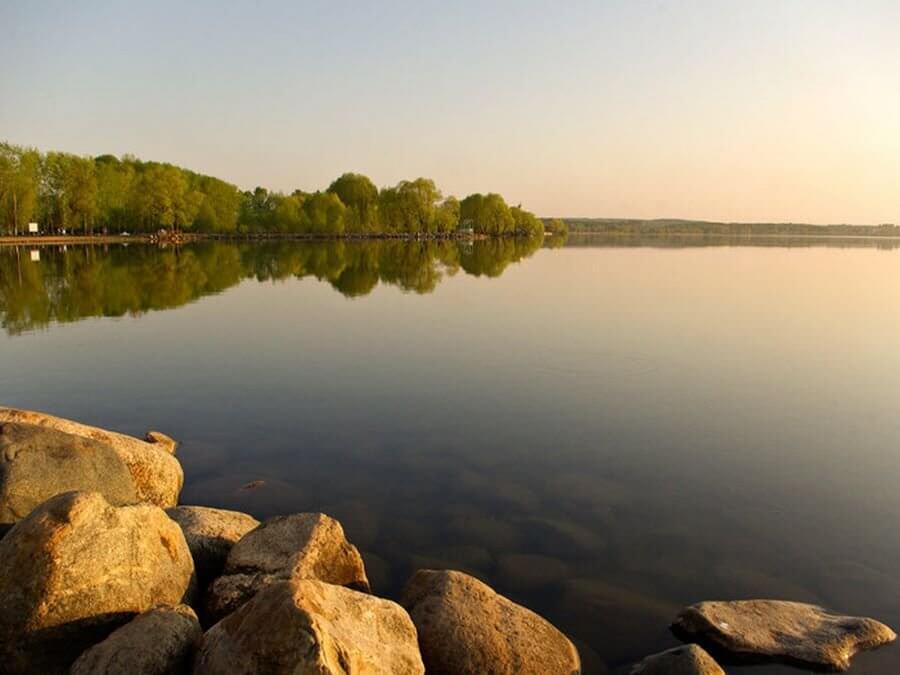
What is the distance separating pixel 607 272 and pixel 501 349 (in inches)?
1551

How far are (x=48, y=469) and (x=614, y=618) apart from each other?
7447 millimetres

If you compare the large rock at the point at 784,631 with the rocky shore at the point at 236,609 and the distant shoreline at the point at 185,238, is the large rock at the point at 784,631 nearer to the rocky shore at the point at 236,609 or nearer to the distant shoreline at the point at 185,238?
the rocky shore at the point at 236,609

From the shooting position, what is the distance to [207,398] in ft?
56.6

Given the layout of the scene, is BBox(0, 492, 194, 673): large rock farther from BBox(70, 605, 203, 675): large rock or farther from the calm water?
the calm water

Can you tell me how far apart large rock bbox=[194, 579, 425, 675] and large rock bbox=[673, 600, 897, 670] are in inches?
153

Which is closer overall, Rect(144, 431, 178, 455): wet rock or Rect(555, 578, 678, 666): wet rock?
Rect(555, 578, 678, 666): wet rock

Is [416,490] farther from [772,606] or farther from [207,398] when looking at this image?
[207,398]

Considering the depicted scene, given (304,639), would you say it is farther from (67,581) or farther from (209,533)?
(209,533)

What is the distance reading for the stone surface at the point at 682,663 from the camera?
21.2 ft

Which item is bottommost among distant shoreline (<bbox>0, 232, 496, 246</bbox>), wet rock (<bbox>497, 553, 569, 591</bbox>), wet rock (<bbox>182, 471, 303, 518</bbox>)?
wet rock (<bbox>497, 553, 569, 591</bbox>)

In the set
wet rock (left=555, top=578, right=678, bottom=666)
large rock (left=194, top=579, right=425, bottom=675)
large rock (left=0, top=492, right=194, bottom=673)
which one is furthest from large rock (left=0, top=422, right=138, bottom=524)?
wet rock (left=555, top=578, right=678, bottom=666)

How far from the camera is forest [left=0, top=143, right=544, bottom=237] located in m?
96.1

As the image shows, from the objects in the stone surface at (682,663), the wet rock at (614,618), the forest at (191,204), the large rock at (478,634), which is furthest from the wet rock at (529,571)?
the forest at (191,204)

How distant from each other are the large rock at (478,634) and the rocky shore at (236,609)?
0.05 feet
